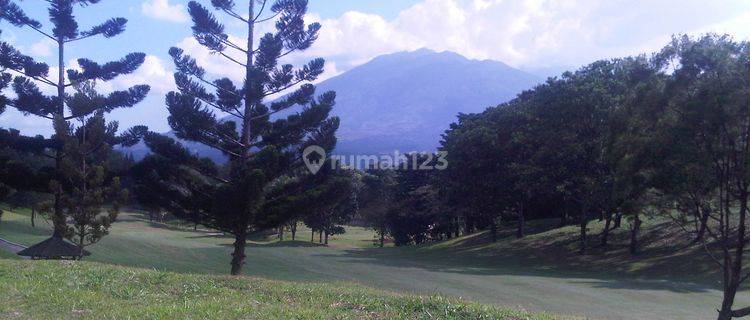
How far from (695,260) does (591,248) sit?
725 cm

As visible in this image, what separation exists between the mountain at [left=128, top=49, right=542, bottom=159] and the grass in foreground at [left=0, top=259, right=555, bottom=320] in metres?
46.7

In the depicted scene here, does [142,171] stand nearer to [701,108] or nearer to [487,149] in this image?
[701,108]

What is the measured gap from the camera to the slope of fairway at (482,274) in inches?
727

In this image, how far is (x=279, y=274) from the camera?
2759cm

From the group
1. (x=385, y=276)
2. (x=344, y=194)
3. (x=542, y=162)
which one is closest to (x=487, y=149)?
(x=542, y=162)

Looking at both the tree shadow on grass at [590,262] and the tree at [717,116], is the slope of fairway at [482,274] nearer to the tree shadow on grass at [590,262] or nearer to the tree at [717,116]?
the tree shadow on grass at [590,262]

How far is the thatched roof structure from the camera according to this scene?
838 inches

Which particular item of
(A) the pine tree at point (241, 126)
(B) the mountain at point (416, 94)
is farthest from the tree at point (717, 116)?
(B) the mountain at point (416, 94)

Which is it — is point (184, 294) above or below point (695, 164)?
below

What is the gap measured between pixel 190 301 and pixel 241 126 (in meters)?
14.6

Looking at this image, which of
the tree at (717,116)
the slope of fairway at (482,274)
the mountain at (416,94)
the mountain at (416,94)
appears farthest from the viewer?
the mountain at (416,94)

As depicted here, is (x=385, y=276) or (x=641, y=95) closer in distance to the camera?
(x=641, y=95)

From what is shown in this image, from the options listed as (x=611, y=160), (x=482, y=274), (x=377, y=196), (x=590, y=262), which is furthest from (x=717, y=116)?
(x=377, y=196)

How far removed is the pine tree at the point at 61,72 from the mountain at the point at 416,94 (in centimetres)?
3107
